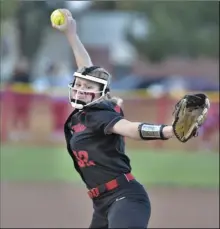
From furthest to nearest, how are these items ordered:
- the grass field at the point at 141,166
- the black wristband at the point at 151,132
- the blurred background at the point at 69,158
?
the grass field at the point at 141,166 → the blurred background at the point at 69,158 → the black wristband at the point at 151,132

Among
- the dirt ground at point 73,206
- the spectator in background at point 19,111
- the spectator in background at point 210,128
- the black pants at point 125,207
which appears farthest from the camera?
the spectator in background at point 19,111

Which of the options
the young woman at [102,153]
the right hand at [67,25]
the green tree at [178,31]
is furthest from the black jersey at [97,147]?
the green tree at [178,31]

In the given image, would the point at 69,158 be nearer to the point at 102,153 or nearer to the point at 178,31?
the point at 102,153

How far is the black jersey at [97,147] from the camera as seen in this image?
5.72 metres

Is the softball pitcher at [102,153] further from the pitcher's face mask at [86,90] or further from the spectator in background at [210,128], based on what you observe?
the spectator in background at [210,128]

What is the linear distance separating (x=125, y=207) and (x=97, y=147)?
0.49 meters

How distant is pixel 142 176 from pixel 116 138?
7992mm

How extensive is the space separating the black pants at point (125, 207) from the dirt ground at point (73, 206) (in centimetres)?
340

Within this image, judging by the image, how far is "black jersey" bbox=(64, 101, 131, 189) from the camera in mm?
5719

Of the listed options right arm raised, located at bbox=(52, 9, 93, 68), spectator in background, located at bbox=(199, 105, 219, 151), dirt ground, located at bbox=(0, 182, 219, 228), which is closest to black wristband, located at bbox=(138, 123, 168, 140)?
right arm raised, located at bbox=(52, 9, 93, 68)

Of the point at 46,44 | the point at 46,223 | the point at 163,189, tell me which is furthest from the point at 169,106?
the point at 46,44

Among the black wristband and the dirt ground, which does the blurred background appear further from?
the black wristband

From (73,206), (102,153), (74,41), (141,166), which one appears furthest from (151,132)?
(141,166)

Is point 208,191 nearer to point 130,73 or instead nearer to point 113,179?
point 113,179
